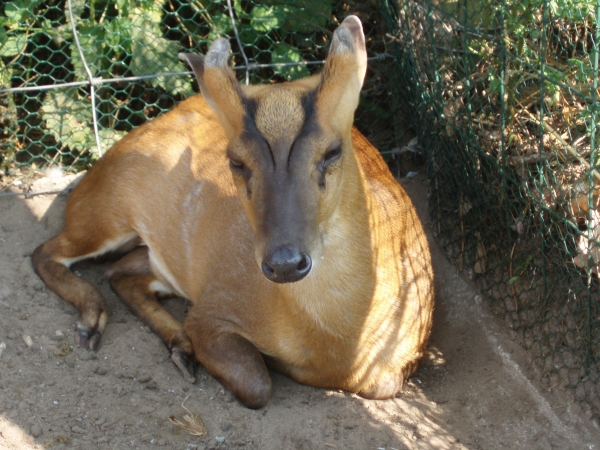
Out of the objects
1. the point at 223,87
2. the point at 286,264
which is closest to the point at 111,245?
the point at 223,87

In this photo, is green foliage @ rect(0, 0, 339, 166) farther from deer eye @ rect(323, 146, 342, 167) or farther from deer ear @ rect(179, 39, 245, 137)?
deer eye @ rect(323, 146, 342, 167)

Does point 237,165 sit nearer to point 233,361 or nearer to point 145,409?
point 233,361

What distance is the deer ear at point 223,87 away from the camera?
359cm

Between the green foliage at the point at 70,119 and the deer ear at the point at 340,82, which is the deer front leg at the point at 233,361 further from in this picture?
the green foliage at the point at 70,119

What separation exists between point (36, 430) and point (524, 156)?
2.89 m

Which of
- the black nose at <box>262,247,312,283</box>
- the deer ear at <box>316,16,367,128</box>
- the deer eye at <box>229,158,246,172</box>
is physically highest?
the deer ear at <box>316,16,367,128</box>

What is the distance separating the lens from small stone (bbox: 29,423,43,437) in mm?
3854

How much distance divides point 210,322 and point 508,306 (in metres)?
1.73

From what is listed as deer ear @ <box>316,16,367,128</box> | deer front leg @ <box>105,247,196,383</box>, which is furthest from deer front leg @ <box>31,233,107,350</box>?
deer ear @ <box>316,16,367,128</box>

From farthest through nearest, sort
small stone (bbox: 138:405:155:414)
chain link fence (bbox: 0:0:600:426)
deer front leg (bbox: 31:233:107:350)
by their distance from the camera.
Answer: deer front leg (bbox: 31:233:107:350) → small stone (bbox: 138:405:155:414) → chain link fence (bbox: 0:0:600:426)

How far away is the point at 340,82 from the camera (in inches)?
142

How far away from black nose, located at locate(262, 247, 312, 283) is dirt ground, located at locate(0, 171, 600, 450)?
1.07 m

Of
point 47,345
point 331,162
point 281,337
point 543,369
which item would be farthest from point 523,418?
point 47,345

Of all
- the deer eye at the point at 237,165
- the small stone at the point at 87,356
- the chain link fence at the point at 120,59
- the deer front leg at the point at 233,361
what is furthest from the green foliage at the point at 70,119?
the deer eye at the point at 237,165
